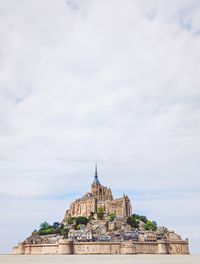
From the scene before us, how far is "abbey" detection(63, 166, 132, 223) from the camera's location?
118m

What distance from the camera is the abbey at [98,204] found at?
387 ft

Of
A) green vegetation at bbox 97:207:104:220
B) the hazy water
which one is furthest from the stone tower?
the hazy water

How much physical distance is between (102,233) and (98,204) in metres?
28.7

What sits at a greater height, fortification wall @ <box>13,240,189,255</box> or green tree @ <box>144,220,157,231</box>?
green tree @ <box>144,220,157,231</box>

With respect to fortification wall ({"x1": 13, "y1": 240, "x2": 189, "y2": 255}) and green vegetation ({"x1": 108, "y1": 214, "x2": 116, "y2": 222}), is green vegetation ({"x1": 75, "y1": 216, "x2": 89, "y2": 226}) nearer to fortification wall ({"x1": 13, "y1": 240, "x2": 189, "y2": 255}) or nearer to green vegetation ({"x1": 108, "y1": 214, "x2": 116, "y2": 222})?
green vegetation ({"x1": 108, "y1": 214, "x2": 116, "y2": 222})

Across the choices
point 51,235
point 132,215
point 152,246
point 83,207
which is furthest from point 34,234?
point 152,246

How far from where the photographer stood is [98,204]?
12244 cm

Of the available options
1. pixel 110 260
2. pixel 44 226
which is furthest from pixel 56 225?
pixel 110 260

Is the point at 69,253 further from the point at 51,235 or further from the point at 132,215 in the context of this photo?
the point at 132,215

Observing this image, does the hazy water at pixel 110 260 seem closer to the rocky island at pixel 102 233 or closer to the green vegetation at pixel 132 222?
the rocky island at pixel 102 233

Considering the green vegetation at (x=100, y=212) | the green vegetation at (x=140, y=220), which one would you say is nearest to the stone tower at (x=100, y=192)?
the green vegetation at (x=100, y=212)

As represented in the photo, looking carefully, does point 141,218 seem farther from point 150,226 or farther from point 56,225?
point 56,225

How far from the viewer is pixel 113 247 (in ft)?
282

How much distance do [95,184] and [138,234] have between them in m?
41.0
